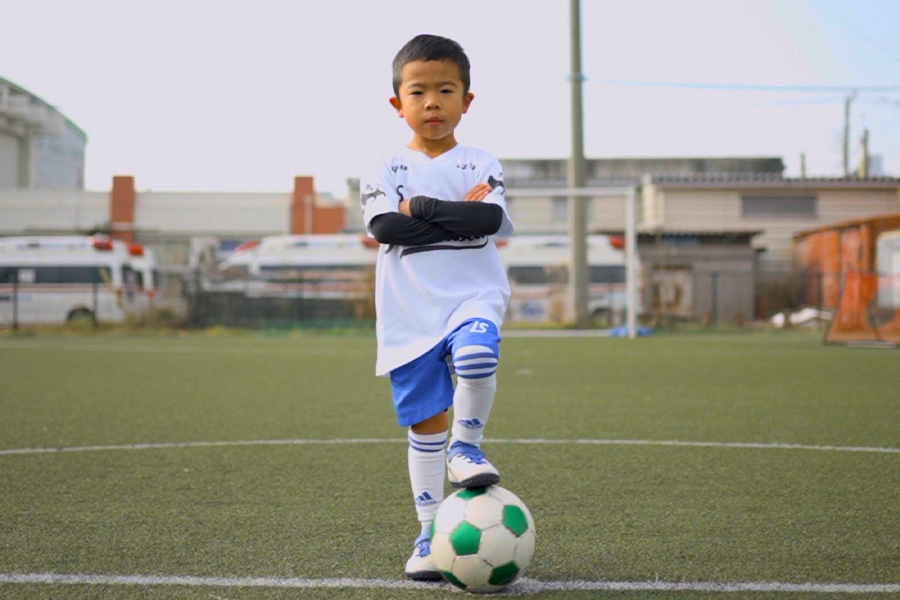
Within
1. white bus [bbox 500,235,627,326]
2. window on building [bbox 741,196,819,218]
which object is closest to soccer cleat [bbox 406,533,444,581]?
white bus [bbox 500,235,627,326]

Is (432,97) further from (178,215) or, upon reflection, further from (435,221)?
(178,215)

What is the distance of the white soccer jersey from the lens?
3.34 meters

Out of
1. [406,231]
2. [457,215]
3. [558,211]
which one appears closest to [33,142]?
[558,211]

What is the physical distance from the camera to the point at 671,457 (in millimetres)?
5520

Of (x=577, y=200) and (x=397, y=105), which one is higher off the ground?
(x=577, y=200)

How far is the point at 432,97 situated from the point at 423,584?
1.44 metres

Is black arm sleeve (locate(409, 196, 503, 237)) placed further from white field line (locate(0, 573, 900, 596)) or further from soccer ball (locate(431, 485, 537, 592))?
white field line (locate(0, 573, 900, 596))

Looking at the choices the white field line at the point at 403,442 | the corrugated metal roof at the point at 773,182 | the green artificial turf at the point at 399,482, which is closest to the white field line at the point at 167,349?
Answer: the green artificial turf at the point at 399,482

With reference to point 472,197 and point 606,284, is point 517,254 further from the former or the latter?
point 472,197

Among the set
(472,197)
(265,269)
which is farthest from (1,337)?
(472,197)

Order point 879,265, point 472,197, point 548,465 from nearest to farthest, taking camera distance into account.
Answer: point 472,197 → point 548,465 → point 879,265

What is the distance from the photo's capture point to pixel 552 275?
92.1ft

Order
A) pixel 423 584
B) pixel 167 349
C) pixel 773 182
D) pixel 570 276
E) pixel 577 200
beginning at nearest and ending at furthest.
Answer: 1. pixel 423 584
2. pixel 167 349
3. pixel 577 200
4. pixel 570 276
5. pixel 773 182

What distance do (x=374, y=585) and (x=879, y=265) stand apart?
25.0 metres
